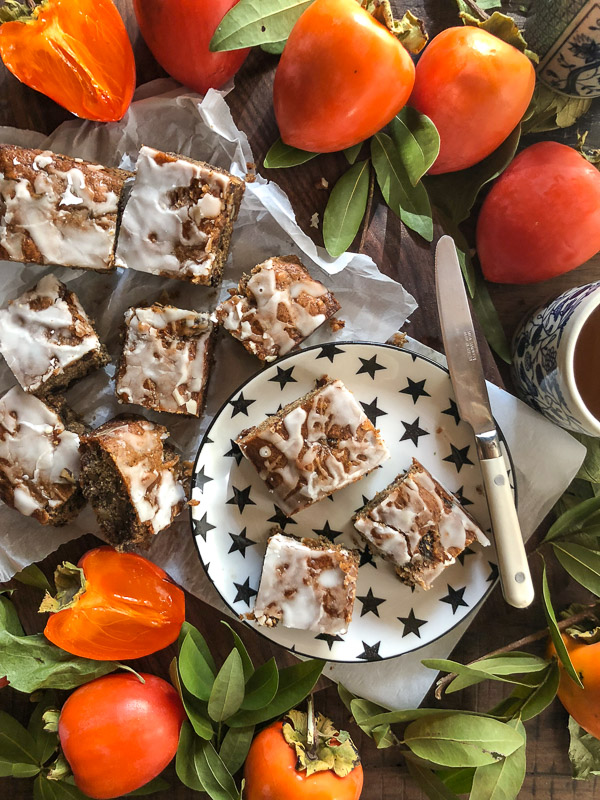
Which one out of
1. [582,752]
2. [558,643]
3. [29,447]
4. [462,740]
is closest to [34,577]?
[29,447]

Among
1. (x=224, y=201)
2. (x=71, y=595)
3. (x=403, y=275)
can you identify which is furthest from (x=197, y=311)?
(x=71, y=595)

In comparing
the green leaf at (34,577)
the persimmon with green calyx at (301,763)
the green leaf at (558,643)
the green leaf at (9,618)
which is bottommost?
the green leaf at (9,618)

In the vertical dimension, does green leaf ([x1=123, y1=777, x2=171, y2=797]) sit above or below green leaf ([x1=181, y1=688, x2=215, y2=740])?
below

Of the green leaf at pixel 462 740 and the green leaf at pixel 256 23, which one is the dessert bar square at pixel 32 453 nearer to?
the green leaf at pixel 256 23

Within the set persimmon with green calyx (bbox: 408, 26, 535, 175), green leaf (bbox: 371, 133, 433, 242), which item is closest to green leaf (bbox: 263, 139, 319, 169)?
green leaf (bbox: 371, 133, 433, 242)

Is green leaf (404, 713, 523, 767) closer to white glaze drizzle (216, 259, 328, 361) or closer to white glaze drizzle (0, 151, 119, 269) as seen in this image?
white glaze drizzle (216, 259, 328, 361)

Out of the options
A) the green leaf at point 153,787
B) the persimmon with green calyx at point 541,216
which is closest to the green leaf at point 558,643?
the persimmon with green calyx at point 541,216

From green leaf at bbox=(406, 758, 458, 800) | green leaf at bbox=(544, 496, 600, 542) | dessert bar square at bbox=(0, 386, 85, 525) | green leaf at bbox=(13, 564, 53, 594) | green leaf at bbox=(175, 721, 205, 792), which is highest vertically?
green leaf at bbox=(544, 496, 600, 542)
